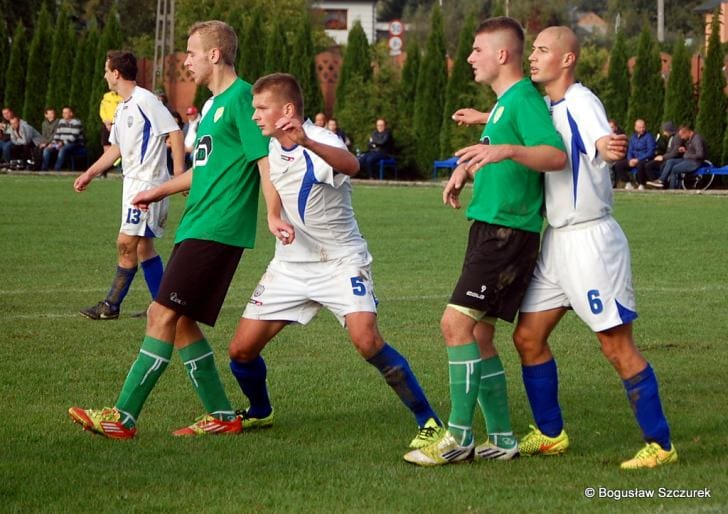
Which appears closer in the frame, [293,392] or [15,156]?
[293,392]

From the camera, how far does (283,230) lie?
6359 mm

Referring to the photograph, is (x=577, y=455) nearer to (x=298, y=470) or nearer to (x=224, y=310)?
(x=298, y=470)

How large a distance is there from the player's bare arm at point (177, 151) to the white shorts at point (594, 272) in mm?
4491

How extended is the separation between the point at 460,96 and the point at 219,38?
28.3 metres

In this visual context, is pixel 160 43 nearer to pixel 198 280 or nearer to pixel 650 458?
pixel 198 280

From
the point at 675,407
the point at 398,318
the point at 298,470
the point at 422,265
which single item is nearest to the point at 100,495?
the point at 298,470

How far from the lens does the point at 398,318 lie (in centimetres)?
1088

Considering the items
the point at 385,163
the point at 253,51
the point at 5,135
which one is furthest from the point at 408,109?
the point at 5,135

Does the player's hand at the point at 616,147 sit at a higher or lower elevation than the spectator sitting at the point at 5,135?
higher

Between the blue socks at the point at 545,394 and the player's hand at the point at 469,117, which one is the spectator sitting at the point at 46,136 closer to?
the player's hand at the point at 469,117

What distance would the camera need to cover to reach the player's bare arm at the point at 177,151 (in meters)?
10.1

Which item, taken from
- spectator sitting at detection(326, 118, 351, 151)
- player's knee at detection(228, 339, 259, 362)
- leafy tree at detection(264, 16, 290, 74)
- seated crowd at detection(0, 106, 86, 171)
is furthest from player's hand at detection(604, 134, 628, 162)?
leafy tree at detection(264, 16, 290, 74)

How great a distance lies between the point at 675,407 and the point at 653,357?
166 cm

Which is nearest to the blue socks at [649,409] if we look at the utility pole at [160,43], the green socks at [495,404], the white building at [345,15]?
the green socks at [495,404]
